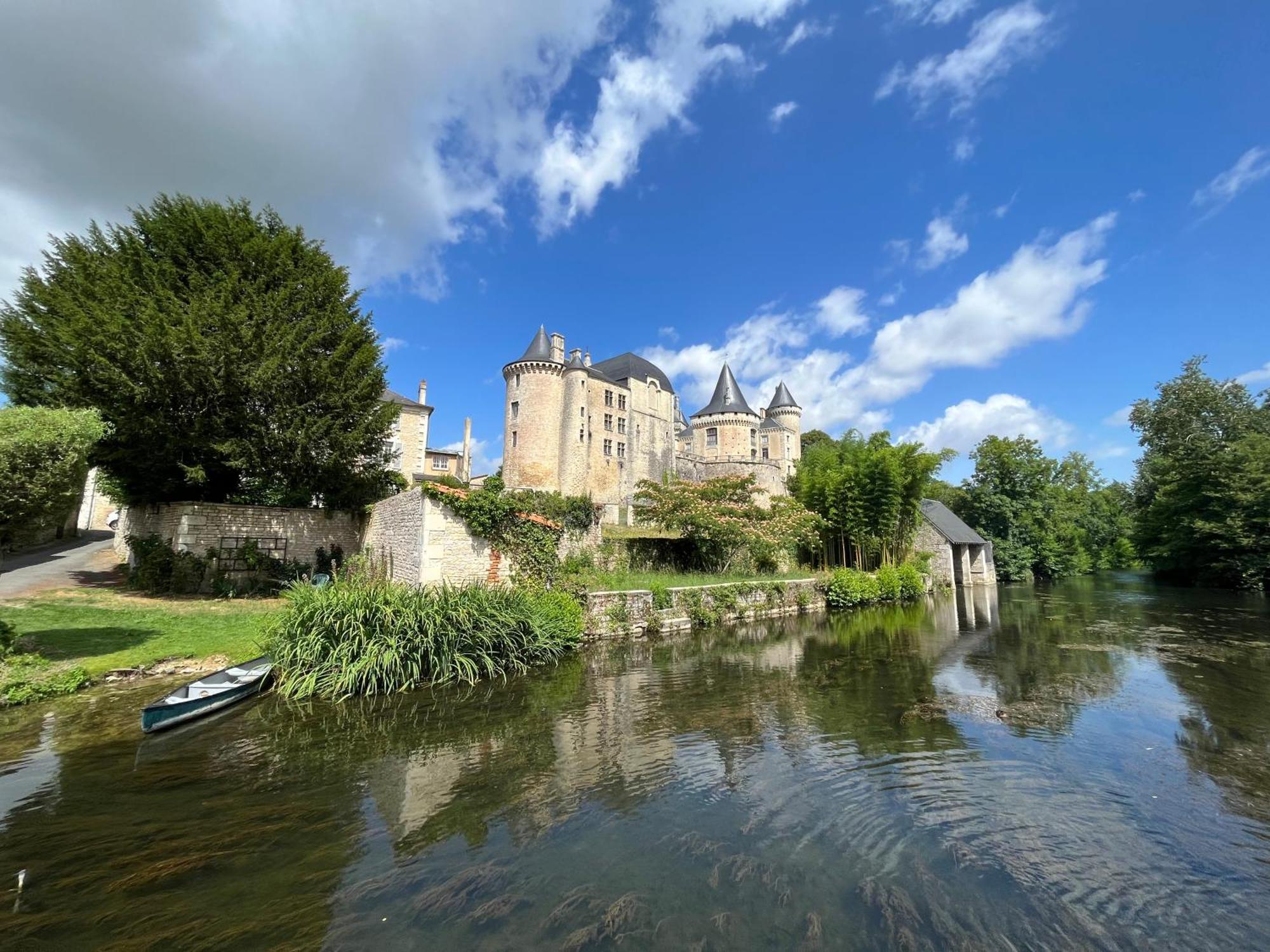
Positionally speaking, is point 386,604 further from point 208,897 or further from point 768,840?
point 768,840

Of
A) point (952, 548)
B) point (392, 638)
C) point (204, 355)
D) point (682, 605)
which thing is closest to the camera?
point (392, 638)

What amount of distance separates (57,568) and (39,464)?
1404 centimetres

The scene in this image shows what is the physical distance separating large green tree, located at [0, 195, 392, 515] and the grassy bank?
3.96 meters

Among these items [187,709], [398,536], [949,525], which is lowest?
[187,709]

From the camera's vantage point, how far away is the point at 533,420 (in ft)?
114

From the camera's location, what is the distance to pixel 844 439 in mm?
34500

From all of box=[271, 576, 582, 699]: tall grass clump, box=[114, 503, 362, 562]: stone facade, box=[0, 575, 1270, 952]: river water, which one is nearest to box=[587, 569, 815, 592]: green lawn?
box=[271, 576, 582, 699]: tall grass clump

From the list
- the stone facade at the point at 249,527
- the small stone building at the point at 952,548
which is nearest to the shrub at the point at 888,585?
the small stone building at the point at 952,548

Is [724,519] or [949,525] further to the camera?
[949,525]

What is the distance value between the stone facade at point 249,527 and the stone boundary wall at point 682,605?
334 inches

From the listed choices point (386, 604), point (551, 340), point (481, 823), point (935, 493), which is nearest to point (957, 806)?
point (481, 823)

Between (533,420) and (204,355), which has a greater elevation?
(533,420)

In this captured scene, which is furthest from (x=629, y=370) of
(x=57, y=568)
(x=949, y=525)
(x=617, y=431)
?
(x=57, y=568)

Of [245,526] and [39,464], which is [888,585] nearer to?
[245,526]
